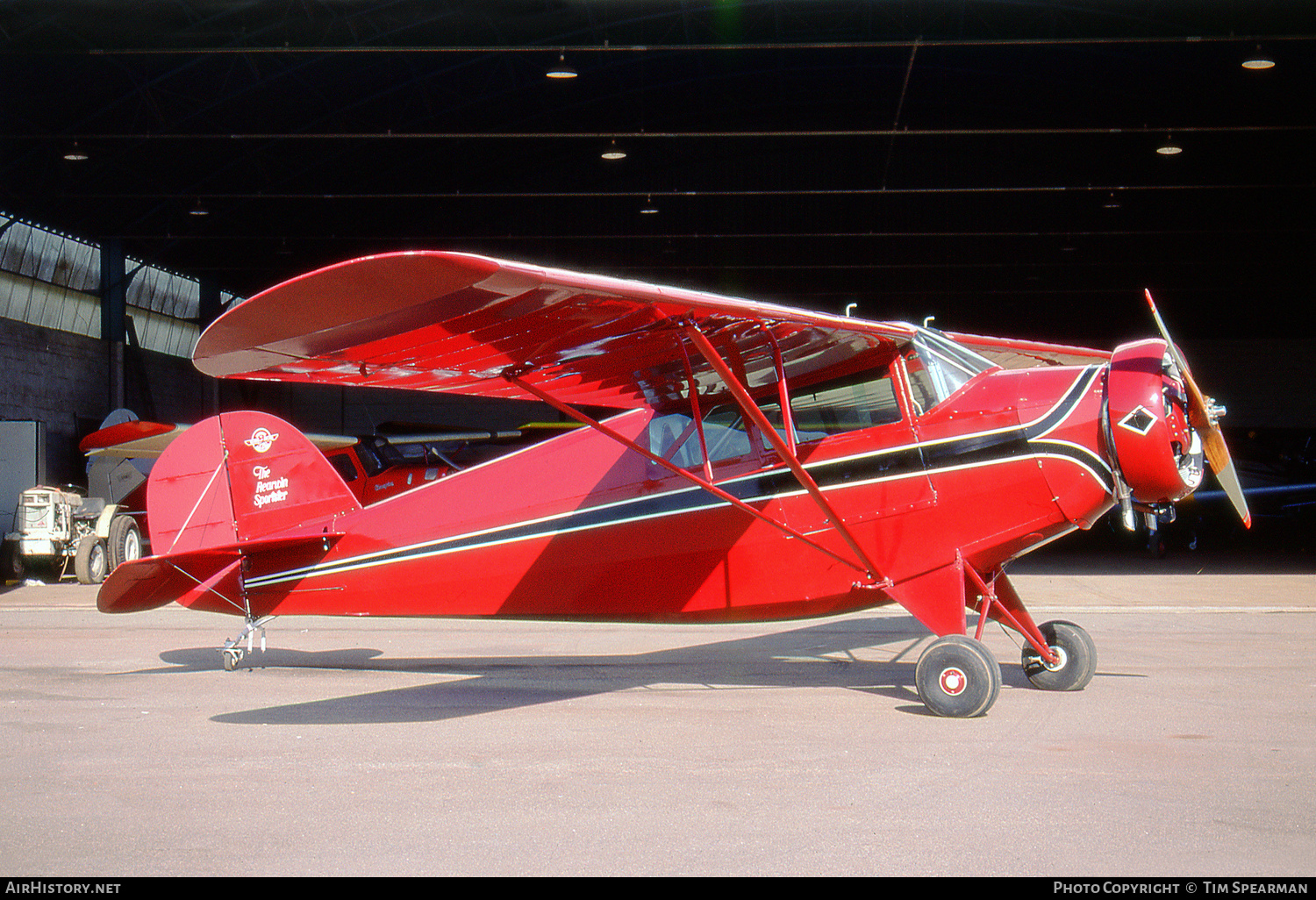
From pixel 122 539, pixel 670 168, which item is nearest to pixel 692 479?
pixel 122 539

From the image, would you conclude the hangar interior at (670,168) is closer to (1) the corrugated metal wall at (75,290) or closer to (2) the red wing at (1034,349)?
(1) the corrugated metal wall at (75,290)

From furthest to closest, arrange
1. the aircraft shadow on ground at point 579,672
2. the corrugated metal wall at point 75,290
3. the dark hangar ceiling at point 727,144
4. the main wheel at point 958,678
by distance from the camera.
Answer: the corrugated metal wall at point 75,290
the dark hangar ceiling at point 727,144
the aircraft shadow on ground at point 579,672
the main wheel at point 958,678

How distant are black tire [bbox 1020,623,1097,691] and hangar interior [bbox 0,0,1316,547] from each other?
1177cm

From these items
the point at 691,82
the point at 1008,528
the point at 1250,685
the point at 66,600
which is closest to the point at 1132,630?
the point at 1250,685

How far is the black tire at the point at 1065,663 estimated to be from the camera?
24.7 feet

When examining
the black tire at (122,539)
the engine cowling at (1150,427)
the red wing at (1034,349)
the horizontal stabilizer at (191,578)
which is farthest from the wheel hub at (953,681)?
the black tire at (122,539)

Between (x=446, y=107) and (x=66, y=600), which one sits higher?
(x=446, y=107)

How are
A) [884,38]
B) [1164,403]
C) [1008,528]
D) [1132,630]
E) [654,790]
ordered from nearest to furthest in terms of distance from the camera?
[654,790] → [1164,403] → [1008,528] → [1132,630] → [884,38]

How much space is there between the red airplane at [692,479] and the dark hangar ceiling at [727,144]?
1085cm

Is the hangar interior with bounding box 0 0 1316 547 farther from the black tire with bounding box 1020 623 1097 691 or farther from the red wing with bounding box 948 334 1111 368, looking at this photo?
the black tire with bounding box 1020 623 1097 691

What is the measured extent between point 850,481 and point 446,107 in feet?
64.9

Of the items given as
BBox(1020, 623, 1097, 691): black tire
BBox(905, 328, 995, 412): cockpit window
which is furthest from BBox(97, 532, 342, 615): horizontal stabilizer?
BBox(1020, 623, 1097, 691): black tire

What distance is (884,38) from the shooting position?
20.3 m

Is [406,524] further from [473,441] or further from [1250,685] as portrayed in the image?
[473,441]
